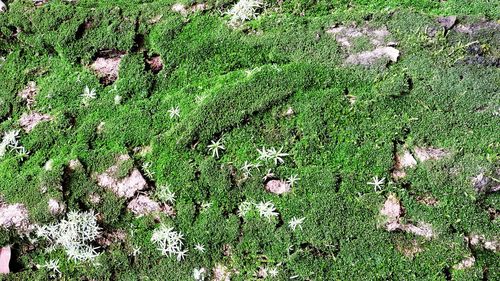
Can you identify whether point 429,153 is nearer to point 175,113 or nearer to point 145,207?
point 175,113

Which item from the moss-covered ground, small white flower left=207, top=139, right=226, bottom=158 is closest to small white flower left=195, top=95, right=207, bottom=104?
the moss-covered ground

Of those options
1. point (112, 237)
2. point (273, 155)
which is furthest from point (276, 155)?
point (112, 237)

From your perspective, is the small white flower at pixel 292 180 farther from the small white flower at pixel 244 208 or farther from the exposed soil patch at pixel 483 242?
the exposed soil patch at pixel 483 242

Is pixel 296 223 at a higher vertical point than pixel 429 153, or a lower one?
lower

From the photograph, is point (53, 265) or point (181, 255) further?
point (53, 265)

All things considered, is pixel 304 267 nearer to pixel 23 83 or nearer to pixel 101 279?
pixel 101 279

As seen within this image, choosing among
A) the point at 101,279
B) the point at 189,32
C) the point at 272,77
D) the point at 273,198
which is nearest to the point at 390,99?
the point at 272,77

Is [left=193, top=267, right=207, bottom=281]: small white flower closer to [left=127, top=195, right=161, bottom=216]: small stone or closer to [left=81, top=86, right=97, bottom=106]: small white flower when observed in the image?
[left=127, top=195, right=161, bottom=216]: small stone
